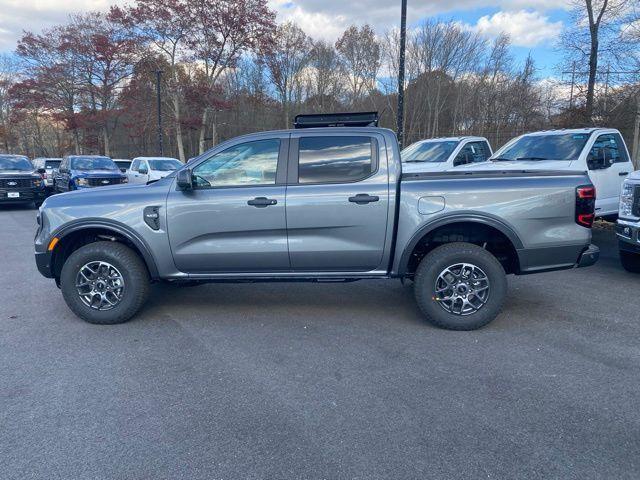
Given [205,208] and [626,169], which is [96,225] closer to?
[205,208]

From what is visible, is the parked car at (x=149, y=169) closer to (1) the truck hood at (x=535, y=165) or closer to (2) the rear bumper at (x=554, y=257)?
(1) the truck hood at (x=535, y=165)

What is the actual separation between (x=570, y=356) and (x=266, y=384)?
8.40ft

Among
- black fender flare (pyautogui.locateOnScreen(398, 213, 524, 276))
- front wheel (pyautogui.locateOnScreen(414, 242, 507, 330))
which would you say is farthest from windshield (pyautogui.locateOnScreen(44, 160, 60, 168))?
front wheel (pyautogui.locateOnScreen(414, 242, 507, 330))

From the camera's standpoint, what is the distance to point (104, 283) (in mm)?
4695

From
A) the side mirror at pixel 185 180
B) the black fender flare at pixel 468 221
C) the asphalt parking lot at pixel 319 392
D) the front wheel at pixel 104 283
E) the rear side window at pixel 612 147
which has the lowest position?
the asphalt parking lot at pixel 319 392

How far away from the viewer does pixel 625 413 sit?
302 centimetres

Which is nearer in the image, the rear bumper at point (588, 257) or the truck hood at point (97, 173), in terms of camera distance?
the rear bumper at point (588, 257)

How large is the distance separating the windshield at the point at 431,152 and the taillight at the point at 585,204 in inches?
261

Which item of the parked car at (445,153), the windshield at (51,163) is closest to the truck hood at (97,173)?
the parked car at (445,153)

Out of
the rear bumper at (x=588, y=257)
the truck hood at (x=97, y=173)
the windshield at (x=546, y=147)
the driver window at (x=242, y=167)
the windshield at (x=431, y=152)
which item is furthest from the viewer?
the truck hood at (x=97, y=173)

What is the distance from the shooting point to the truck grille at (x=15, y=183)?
14750 mm

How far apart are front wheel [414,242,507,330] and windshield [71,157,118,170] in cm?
1467

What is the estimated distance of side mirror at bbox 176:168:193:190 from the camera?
14.5ft

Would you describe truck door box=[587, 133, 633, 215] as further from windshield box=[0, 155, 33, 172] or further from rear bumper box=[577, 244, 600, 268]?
windshield box=[0, 155, 33, 172]
